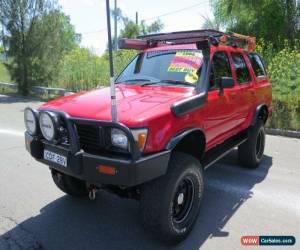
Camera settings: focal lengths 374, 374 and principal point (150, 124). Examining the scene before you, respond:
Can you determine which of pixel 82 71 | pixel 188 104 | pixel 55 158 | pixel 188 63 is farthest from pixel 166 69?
pixel 82 71

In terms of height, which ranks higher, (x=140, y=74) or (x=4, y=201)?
(x=140, y=74)

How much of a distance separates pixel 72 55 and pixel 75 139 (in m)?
15.6

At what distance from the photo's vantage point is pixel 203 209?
450cm

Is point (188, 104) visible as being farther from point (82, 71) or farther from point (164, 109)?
point (82, 71)

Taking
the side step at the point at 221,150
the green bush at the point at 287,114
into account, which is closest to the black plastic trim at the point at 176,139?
the side step at the point at 221,150

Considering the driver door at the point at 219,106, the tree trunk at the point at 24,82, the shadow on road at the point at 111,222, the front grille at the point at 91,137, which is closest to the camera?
the front grille at the point at 91,137

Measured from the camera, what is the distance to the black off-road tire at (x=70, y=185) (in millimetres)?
4566

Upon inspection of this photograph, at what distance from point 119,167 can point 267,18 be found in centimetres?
1747

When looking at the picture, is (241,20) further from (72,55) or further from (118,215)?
(118,215)

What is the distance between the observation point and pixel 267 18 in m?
18.6

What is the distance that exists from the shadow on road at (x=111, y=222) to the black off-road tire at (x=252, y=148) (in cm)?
70

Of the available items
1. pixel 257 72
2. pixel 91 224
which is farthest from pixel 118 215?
pixel 257 72

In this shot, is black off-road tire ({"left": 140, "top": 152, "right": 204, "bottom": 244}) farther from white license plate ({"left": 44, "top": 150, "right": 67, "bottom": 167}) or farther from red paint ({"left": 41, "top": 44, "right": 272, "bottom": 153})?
white license plate ({"left": 44, "top": 150, "right": 67, "bottom": 167})

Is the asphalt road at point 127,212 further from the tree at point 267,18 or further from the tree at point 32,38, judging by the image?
the tree at point 267,18
